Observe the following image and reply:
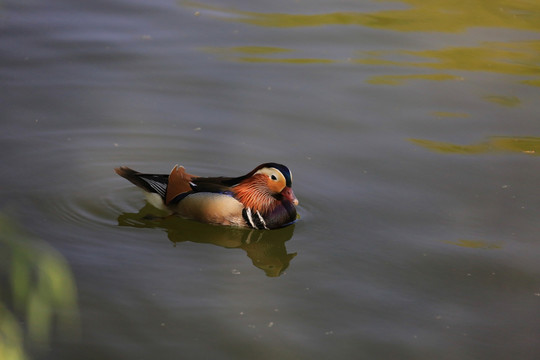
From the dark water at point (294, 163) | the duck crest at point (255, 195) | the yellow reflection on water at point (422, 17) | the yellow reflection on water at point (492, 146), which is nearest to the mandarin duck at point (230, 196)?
the duck crest at point (255, 195)

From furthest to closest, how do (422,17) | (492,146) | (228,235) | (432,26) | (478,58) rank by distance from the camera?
(422,17)
(432,26)
(478,58)
(492,146)
(228,235)

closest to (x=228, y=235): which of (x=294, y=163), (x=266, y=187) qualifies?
(x=266, y=187)

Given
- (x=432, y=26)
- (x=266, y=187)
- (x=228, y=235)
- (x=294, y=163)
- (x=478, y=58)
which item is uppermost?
(x=432, y=26)

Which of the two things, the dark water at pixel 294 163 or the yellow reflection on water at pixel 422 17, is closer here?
the dark water at pixel 294 163

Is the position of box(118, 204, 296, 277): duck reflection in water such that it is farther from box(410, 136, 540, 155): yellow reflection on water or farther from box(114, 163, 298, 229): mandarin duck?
box(410, 136, 540, 155): yellow reflection on water

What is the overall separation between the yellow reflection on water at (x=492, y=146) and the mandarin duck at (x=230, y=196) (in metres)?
2.06

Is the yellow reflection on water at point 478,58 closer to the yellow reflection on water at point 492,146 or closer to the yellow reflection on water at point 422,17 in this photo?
the yellow reflection on water at point 422,17

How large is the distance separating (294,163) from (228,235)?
1.34 m

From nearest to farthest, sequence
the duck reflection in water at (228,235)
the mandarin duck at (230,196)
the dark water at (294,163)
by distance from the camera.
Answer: the dark water at (294,163)
the duck reflection in water at (228,235)
the mandarin duck at (230,196)

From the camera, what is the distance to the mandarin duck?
6.34 m

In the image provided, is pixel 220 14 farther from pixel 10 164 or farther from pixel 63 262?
pixel 63 262

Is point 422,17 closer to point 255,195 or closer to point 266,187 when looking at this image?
point 266,187

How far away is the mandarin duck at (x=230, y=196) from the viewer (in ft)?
20.8

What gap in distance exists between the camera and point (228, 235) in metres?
6.32
